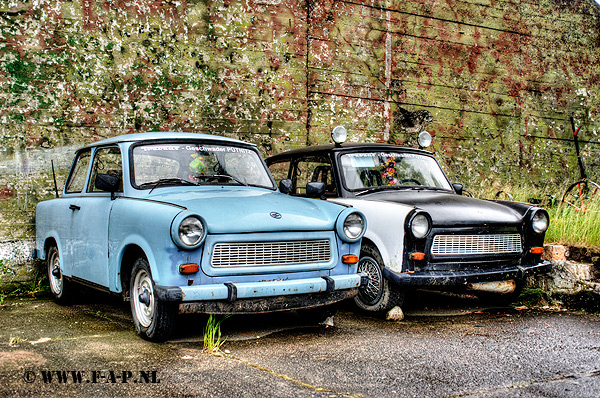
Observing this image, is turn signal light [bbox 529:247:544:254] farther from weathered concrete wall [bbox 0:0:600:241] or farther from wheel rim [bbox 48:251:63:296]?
wheel rim [bbox 48:251:63:296]

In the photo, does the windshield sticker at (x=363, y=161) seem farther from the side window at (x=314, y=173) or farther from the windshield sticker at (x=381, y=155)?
the side window at (x=314, y=173)

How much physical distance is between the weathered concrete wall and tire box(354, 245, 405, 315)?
125 inches

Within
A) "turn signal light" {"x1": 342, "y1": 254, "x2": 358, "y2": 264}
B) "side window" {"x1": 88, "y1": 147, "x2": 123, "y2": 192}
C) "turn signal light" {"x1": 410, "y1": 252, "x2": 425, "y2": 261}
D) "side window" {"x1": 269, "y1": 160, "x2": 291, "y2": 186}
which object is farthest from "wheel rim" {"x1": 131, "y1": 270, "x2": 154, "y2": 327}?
"side window" {"x1": 269, "y1": 160, "x2": 291, "y2": 186}

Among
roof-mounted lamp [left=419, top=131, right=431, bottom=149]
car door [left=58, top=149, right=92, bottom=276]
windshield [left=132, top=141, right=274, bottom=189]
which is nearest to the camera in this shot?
windshield [left=132, top=141, right=274, bottom=189]

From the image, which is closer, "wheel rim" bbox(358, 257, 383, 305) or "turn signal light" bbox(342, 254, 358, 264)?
"turn signal light" bbox(342, 254, 358, 264)

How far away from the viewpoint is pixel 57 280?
5.85 m

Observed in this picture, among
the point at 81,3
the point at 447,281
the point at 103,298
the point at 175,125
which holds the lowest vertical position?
the point at 103,298

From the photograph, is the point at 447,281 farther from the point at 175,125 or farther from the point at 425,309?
the point at 175,125

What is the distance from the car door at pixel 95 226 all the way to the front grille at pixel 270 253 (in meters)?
1.21

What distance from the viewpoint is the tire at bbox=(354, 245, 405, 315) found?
498 centimetres

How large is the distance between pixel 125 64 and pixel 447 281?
4.86 metres

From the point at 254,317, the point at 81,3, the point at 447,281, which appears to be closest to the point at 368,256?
the point at 447,281

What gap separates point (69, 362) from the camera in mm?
3521

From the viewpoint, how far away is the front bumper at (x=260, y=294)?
3.66 m
